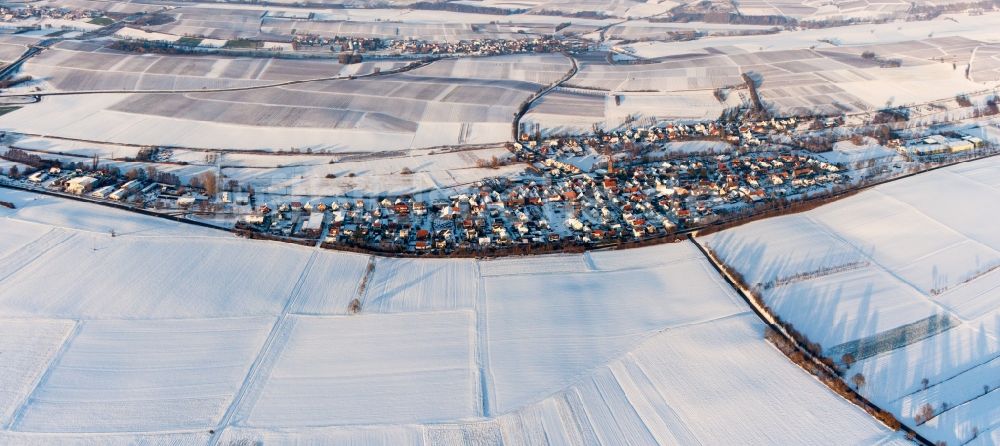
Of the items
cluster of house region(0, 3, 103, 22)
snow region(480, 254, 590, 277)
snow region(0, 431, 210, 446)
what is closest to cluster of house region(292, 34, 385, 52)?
cluster of house region(0, 3, 103, 22)

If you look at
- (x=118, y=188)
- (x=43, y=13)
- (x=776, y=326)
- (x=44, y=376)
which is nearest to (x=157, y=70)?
(x=118, y=188)

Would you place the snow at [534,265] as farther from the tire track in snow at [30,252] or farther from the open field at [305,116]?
the tire track in snow at [30,252]

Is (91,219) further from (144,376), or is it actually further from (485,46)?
(485,46)

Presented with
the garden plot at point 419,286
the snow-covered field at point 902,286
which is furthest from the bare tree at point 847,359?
the garden plot at point 419,286

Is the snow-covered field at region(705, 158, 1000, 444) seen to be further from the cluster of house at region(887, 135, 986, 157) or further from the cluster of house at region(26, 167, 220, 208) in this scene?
the cluster of house at region(26, 167, 220, 208)

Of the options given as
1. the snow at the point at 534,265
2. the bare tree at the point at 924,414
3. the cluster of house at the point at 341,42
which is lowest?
the bare tree at the point at 924,414
